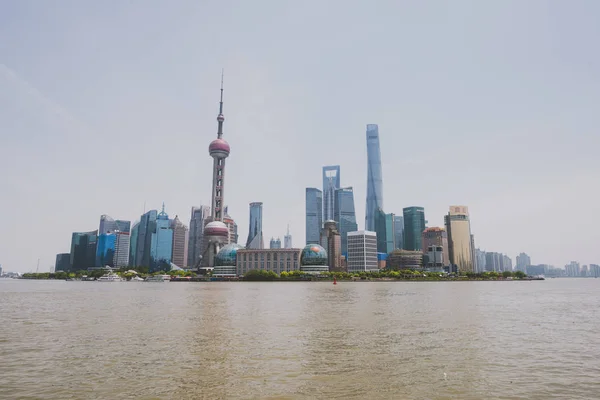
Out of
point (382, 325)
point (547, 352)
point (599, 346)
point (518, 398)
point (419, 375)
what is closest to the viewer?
point (518, 398)

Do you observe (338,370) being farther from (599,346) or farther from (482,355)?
(599,346)

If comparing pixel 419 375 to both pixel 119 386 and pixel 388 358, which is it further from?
pixel 119 386

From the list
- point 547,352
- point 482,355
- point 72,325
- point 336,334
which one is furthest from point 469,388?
point 72,325

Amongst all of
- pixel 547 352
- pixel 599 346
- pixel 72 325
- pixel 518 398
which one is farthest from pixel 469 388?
pixel 72 325

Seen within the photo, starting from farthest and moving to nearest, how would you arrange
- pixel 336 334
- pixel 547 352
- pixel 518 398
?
pixel 336 334 < pixel 547 352 < pixel 518 398

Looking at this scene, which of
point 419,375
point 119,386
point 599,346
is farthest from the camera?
point 599,346

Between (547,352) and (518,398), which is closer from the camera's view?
(518,398)

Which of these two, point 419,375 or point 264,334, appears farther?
point 264,334

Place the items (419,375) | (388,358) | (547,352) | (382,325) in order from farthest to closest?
(382,325)
(547,352)
(388,358)
(419,375)
